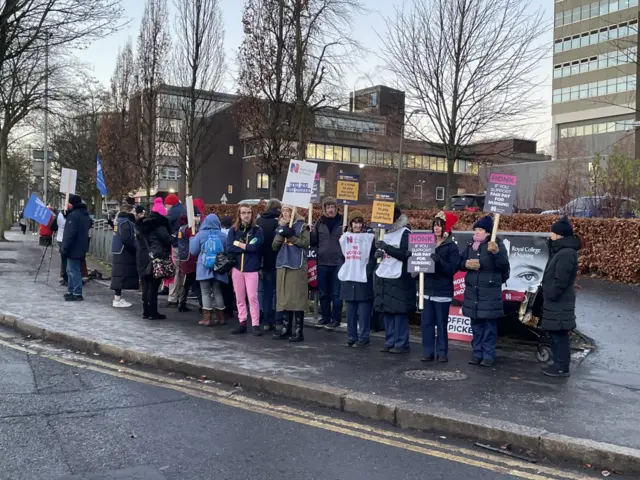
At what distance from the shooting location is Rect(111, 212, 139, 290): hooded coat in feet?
35.0

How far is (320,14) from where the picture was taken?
910 inches

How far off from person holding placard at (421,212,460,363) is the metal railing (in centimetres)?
1318

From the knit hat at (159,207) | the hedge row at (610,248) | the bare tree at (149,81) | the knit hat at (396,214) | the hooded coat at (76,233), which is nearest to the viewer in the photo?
the knit hat at (396,214)

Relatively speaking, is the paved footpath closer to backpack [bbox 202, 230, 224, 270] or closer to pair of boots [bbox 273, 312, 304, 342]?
pair of boots [bbox 273, 312, 304, 342]

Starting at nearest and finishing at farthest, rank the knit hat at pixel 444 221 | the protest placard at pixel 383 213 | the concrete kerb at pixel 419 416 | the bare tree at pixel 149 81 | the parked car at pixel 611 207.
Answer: the concrete kerb at pixel 419 416
the knit hat at pixel 444 221
the protest placard at pixel 383 213
the parked car at pixel 611 207
the bare tree at pixel 149 81

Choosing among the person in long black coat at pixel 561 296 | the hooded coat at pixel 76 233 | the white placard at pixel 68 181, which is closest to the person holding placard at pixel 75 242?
the hooded coat at pixel 76 233

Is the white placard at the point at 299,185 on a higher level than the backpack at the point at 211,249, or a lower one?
higher

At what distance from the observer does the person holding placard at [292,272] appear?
849cm

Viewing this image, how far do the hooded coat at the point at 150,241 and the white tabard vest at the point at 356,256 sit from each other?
3390 millimetres

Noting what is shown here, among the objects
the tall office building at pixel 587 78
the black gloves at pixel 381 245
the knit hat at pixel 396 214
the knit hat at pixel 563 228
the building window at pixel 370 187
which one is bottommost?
the black gloves at pixel 381 245

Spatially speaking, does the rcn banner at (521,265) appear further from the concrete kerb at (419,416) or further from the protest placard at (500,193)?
the concrete kerb at (419,416)

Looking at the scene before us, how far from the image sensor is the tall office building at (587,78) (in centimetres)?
5688

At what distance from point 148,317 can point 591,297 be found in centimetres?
846

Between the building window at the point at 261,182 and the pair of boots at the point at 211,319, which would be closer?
the pair of boots at the point at 211,319
